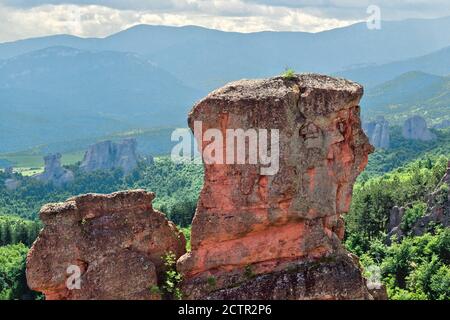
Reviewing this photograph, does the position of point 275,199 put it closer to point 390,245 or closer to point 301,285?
point 301,285

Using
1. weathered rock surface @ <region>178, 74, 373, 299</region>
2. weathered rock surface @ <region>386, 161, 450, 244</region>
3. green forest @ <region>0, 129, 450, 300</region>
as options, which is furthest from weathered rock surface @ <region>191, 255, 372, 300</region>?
weathered rock surface @ <region>386, 161, 450, 244</region>

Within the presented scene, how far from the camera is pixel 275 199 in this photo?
3194 centimetres

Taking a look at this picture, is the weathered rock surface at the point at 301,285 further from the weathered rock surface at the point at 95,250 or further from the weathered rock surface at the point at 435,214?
the weathered rock surface at the point at 435,214

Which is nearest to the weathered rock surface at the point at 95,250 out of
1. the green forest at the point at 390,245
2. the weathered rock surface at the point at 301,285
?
the weathered rock surface at the point at 301,285

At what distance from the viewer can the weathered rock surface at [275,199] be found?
31.6m

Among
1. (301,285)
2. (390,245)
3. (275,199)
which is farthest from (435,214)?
(275,199)

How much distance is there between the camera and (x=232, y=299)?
31438 millimetres

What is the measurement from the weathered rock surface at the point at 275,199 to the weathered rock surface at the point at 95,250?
7.27ft

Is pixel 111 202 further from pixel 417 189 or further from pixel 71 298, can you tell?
pixel 417 189

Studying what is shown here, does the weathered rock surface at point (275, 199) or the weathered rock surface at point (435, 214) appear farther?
the weathered rock surface at point (435, 214)

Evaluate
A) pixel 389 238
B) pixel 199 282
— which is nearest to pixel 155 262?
Result: pixel 199 282

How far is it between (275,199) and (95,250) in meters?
8.24

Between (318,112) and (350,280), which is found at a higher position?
(318,112)

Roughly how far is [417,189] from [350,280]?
67.5 meters
